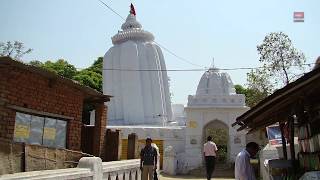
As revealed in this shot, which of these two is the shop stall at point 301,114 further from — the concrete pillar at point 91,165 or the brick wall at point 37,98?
the brick wall at point 37,98

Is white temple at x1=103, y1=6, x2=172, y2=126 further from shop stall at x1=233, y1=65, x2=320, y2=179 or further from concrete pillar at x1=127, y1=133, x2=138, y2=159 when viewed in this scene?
shop stall at x1=233, y1=65, x2=320, y2=179

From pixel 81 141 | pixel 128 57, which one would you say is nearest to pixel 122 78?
pixel 128 57

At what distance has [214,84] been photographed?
2881cm

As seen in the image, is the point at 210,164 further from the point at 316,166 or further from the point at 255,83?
the point at 255,83

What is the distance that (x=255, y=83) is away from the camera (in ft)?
88.7

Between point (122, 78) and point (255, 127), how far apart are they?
2482cm

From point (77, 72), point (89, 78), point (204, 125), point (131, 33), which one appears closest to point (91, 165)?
point (204, 125)

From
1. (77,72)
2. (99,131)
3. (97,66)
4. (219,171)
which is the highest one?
(97,66)

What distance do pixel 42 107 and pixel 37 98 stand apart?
1.26 ft

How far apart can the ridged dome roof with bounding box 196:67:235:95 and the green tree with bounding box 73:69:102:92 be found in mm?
13123

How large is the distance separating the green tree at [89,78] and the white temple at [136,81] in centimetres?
387

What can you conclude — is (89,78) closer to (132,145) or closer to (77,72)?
(77,72)

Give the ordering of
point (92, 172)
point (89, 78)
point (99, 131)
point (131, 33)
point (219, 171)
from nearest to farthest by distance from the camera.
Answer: point (92, 172), point (99, 131), point (219, 171), point (131, 33), point (89, 78)

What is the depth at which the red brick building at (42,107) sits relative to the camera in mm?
10219
